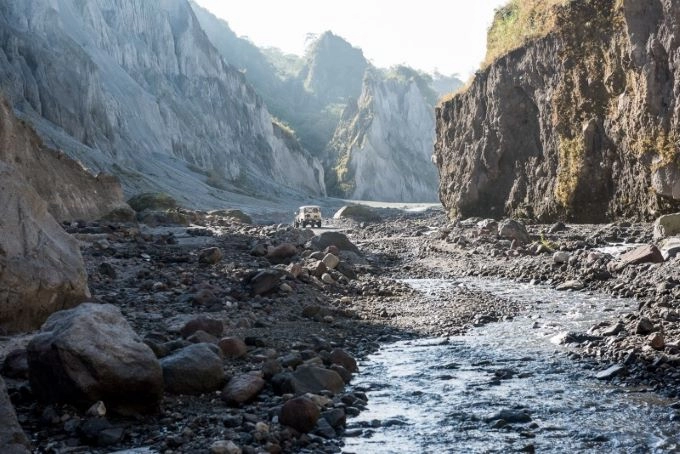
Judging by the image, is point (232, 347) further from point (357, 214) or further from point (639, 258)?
point (357, 214)

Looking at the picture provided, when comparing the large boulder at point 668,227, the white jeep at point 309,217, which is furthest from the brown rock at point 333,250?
the white jeep at point 309,217

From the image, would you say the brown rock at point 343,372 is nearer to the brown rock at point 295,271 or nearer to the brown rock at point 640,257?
the brown rock at point 295,271

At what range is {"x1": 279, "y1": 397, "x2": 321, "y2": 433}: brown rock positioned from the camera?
611cm

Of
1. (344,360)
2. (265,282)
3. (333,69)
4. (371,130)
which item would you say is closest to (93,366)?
(344,360)

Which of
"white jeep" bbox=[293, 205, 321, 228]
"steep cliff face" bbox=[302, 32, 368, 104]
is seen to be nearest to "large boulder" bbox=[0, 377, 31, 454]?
"white jeep" bbox=[293, 205, 321, 228]

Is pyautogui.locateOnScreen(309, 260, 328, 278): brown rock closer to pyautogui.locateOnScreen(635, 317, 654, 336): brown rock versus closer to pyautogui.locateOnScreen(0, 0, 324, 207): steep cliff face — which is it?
pyautogui.locateOnScreen(635, 317, 654, 336): brown rock

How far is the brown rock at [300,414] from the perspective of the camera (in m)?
6.11

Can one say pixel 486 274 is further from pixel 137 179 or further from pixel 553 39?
pixel 137 179

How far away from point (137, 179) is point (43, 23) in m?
21.6

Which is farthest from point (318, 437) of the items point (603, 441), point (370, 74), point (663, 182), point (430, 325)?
point (370, 74)

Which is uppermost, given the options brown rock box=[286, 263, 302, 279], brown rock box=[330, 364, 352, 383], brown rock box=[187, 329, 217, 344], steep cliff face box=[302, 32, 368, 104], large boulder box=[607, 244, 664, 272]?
steep cliff face box=[302, 32, 368, 104]

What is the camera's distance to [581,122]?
27188 millimetres

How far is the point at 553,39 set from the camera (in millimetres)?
29047

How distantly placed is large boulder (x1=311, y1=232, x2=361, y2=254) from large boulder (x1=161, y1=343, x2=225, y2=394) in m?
14.6
